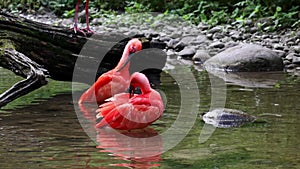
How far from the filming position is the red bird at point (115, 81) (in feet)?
19.2

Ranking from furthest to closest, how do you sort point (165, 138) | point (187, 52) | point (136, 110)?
point (187, 52) < point (136, 110) < point (165, 138)

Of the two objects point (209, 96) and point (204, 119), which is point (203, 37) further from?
point (204, 119)

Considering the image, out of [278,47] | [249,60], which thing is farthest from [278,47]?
[249,60]

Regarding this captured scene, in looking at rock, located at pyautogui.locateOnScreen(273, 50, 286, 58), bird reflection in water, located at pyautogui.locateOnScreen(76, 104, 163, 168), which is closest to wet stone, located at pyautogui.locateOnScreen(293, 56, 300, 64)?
rock, located at pyautogui.locateOnScreen(273, 50, 286, 58)

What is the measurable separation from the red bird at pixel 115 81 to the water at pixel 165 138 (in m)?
0.28

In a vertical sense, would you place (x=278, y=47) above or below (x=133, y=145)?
below

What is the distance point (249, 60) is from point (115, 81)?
150 inches

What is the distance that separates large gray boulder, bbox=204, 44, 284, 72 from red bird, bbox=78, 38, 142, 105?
356 centimetres

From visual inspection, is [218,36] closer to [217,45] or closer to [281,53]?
[217,45]

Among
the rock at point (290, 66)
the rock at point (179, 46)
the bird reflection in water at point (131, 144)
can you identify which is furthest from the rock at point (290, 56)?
the bird reflection in water at point (131, 144)

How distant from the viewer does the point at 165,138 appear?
4.42 metres

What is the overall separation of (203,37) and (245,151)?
8.53 meters

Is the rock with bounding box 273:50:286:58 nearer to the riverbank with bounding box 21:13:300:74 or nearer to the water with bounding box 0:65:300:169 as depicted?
the riverbank with bounding box 21:13:300:74

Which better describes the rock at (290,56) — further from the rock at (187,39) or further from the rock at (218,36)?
the rock at (187,39)
